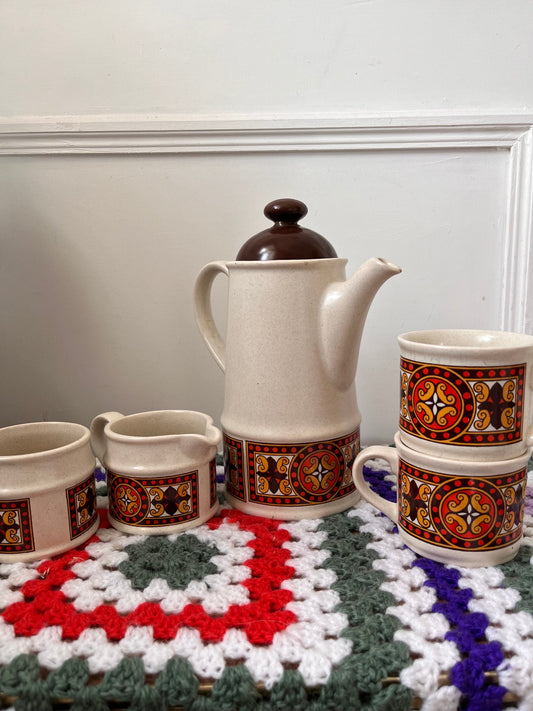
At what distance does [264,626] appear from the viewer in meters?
0.42

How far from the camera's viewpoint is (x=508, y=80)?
0.80 metres

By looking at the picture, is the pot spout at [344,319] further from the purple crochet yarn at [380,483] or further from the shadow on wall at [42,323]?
the shadow on wall at [42,323]

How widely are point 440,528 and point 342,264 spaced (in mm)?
287

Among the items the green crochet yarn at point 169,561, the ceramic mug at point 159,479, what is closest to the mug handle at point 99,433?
the ceramic mug at point 159,479

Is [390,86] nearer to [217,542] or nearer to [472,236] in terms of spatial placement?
[472,236]

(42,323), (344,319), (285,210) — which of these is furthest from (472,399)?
(42,323)

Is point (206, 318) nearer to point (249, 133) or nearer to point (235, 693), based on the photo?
point (249, 133)

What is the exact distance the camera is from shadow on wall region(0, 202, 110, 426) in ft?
2.74

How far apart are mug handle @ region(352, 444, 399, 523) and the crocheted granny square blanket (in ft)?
0.08

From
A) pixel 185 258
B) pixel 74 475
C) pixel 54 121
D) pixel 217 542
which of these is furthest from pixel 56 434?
pixel 54 121

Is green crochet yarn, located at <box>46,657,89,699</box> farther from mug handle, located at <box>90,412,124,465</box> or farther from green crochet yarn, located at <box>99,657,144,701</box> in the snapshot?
mug handle, located at <box>90,412,124,465</box>

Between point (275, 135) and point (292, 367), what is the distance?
388 mm

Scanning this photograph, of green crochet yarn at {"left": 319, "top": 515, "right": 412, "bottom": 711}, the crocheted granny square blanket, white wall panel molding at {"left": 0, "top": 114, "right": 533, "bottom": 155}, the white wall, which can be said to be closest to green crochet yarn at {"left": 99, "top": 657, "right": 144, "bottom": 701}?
the crocheted granny square blanket

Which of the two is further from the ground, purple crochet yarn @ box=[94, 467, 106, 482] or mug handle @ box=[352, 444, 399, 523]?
mug handle @ box=[352, 444, 399, 523]
